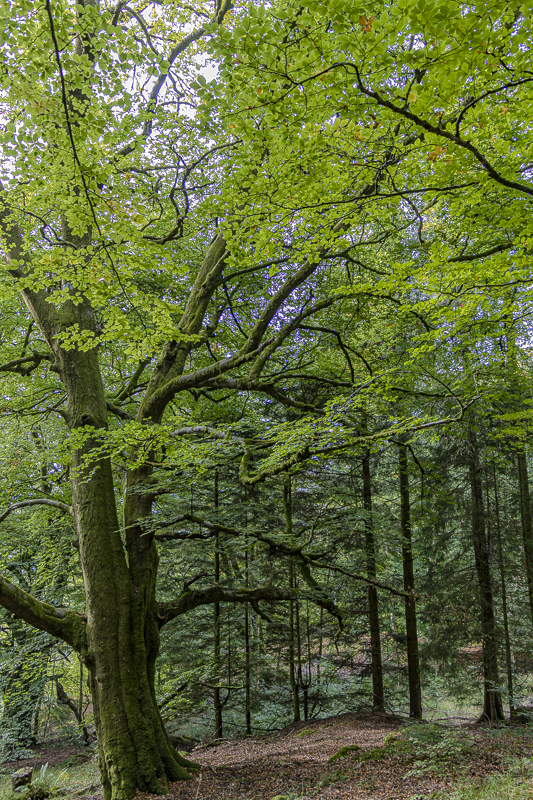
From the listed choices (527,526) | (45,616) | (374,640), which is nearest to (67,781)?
(45,616)

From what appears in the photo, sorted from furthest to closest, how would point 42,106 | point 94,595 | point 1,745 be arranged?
1. point 1,745
2. point 94,595
3. point 42,106

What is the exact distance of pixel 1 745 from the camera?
9.89 metres

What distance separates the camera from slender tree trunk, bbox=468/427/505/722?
865 centimetres

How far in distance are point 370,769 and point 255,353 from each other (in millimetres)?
5145

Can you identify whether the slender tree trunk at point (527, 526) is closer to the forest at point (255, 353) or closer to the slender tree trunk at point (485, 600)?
the forest at point (255, 353)

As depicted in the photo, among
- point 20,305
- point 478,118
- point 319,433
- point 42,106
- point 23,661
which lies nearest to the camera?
point 478,118

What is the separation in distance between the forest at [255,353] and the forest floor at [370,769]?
61 mm

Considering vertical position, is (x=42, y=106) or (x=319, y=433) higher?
(x=42, y=106)

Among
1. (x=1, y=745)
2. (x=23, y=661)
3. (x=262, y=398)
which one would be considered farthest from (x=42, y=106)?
(x=1, y=745)

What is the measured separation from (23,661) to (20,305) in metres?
6.38

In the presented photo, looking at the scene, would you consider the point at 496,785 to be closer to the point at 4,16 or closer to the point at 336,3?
the point at 336,3

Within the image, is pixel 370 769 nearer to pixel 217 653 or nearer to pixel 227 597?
pixel 227 597

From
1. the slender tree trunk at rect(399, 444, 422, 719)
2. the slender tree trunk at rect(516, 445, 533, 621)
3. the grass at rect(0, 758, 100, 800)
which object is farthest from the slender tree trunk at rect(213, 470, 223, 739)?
the slender tree trunk at rect(516, 445, 533, 621)

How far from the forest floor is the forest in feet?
0.20
